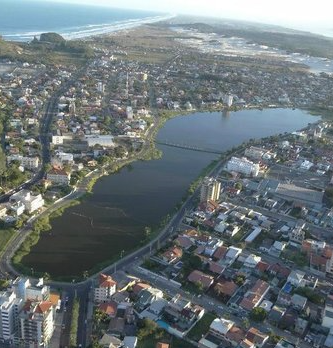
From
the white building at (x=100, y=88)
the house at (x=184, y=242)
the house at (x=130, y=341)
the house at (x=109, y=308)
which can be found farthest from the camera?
the white building at (x=100, y=88)

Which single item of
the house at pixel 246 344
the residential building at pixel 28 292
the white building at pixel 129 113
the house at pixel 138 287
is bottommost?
the house at pixel 138 287

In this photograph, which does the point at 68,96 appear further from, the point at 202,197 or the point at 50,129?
the point at 202,197

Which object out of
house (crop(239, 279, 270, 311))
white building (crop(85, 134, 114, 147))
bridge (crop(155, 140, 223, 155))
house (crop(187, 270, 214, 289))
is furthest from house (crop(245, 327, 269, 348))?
bridge (crop(155, 140, 223, 155))

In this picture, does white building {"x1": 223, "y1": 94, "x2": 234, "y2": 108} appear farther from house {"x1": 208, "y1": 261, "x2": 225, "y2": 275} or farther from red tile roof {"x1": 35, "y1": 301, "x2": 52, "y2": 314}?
red tile roof {"x1": 35, "y1": 301, "x2": 52, "y2": 314}

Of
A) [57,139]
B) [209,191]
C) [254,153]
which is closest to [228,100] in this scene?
[254,153]

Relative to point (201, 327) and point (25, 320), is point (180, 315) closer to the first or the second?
point (201, 327)

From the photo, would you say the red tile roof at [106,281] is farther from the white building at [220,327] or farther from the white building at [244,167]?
the white building at [244,167]

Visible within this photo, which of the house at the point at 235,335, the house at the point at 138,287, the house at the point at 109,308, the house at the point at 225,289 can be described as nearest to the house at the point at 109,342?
the house at the point at 109,308
